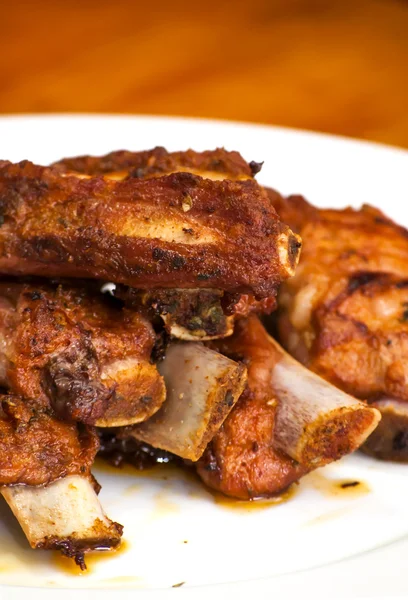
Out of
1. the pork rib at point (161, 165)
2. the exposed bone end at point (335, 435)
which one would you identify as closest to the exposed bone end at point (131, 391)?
the exposed bone end at point (335, 435)

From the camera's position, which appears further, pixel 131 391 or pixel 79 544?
pixel 131 391

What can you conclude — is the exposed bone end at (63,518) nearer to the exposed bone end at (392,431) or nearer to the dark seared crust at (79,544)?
the dark seared crust at (79,544)

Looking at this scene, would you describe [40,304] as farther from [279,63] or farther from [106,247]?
[279,63]

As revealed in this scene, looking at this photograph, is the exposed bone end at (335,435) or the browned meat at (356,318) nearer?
the exposed bone end at (335,435)

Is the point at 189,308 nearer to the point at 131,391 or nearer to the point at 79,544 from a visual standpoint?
the point at 131,391

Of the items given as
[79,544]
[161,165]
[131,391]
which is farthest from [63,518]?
[161,165]

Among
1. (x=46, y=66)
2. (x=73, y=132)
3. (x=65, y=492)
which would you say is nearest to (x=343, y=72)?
(x=46, y=66)
